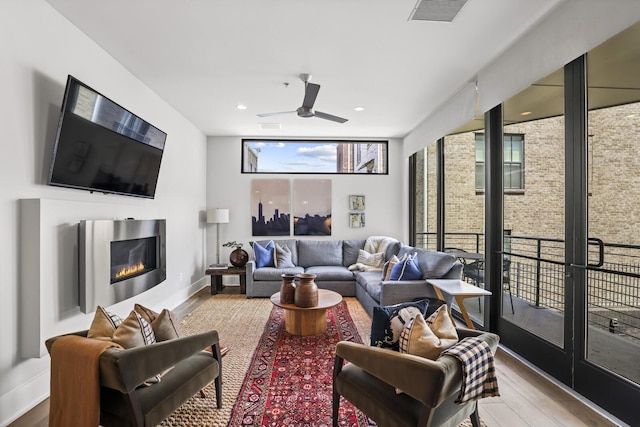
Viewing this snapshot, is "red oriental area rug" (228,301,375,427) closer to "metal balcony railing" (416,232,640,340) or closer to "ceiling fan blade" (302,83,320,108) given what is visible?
"metal balcony railing" (416,232,640,340)

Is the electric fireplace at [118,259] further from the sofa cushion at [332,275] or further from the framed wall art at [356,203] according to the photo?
the framed wall art at [356,203]

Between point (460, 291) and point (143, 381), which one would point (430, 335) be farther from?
point (460, 291)

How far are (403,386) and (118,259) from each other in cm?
277

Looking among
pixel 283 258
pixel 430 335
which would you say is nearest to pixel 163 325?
pixel 430 335

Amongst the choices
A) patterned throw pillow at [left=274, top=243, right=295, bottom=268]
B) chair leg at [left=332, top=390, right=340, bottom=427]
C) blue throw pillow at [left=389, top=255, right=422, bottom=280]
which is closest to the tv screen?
chair leg at [left=332, top=390, right=340, bottom=427]

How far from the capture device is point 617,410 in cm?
204

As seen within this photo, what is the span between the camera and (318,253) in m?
5.95

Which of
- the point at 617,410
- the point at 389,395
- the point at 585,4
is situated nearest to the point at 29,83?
the point at 389,395

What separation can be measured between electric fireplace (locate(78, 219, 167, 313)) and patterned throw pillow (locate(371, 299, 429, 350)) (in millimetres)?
2203

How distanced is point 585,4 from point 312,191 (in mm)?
4597

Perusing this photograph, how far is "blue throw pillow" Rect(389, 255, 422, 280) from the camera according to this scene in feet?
13.0

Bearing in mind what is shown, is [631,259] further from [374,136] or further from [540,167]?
[374,136]

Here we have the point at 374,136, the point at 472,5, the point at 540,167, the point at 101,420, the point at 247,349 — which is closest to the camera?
the point at 101,420

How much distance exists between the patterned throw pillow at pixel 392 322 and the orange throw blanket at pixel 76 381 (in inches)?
53.6
